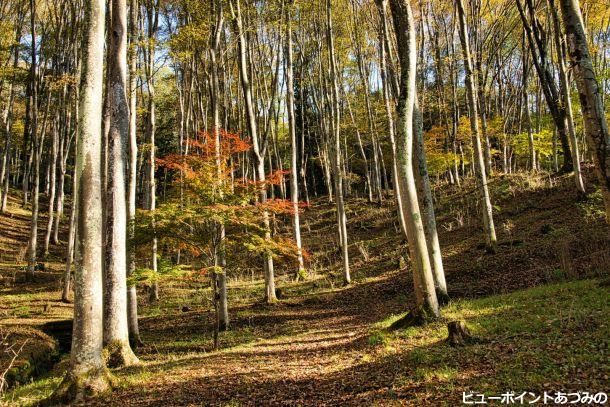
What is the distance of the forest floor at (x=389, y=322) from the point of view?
4.42 metres

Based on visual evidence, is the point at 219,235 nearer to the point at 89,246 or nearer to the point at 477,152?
the point at 89,246

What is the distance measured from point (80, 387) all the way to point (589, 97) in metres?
8.35

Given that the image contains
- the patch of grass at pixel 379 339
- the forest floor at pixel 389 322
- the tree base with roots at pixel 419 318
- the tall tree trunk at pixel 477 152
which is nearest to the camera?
the forest floor at pixel 389 322

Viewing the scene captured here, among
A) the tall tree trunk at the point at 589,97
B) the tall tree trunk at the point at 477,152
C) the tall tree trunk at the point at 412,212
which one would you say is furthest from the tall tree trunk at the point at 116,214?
the tall tree trunk at the point at 477,152

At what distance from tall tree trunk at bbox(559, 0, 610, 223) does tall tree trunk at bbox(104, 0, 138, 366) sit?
794 cm

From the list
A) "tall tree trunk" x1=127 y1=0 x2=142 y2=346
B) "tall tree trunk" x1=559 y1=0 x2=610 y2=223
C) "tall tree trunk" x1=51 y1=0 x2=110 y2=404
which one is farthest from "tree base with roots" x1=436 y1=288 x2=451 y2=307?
"tall tree trunk" x1=127 y1=0 x2=142 y2=346

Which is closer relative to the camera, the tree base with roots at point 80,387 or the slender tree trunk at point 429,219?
the tree base with roots at point 80,387

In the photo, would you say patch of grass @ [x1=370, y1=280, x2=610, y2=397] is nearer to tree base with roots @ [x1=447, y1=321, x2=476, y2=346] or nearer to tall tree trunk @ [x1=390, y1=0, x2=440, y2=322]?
→ tree base with roots @ [x1=447, y1=321, x2=476, y2=346]

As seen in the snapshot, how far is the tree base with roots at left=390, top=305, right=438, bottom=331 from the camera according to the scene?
6.96m

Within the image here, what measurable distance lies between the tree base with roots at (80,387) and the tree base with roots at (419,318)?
4847mm

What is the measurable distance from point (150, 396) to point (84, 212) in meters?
2.70

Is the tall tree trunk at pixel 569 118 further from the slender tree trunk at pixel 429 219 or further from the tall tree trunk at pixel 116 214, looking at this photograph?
the tall tree trunk at pixel 116 214

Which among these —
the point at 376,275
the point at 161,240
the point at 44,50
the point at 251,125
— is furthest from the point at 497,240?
the point at 44,50

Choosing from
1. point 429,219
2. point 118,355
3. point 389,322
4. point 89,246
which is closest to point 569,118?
point 429,219
